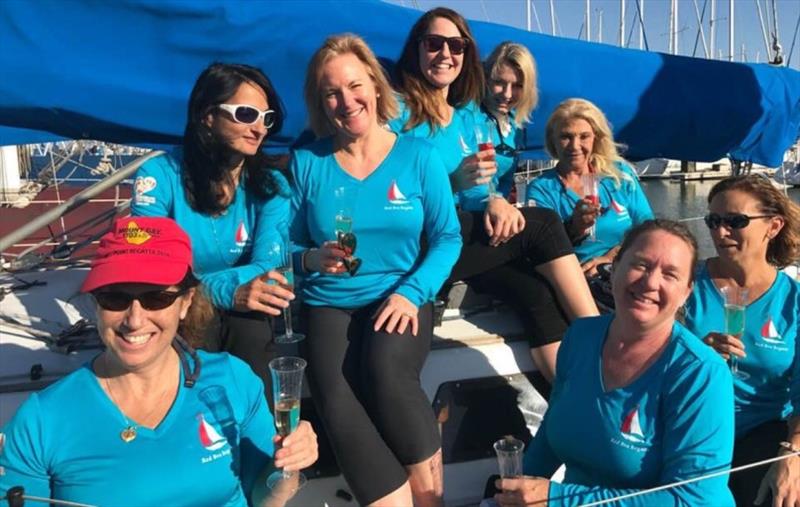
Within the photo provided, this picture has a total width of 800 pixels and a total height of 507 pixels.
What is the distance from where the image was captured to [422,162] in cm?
258

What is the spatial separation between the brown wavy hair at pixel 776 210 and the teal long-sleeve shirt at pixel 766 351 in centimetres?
9

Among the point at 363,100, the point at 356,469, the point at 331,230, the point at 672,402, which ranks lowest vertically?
the point at 356,469

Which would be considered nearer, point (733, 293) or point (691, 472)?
point (691, 472)

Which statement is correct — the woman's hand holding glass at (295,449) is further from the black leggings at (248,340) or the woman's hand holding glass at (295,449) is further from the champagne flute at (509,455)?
the black leggings at (248,340)

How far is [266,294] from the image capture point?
2285mm

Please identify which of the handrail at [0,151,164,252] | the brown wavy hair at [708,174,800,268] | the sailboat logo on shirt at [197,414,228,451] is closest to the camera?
the sailboat logo on shirt at [197,414,228,451]

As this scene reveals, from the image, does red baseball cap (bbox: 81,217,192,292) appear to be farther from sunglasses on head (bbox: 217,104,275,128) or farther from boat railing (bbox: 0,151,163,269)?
boat railing (bbox: 0,151,163,269)

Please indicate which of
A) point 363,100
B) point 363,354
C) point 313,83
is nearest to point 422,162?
point 363,100

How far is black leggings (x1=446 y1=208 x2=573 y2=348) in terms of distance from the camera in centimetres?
272

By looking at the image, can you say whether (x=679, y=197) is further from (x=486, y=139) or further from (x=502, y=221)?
(x=502, y=221)

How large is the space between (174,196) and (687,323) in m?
1.90

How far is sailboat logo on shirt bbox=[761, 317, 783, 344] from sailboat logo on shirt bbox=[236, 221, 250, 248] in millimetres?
1859

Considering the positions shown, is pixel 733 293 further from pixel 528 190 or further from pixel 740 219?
pixel 528 190

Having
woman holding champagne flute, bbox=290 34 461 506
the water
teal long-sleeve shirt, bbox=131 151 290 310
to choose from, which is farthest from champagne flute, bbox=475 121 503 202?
the water
